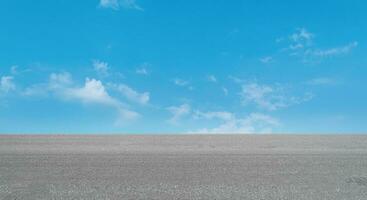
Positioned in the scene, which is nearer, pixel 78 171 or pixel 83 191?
pixel 83 191

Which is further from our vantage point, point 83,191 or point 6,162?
point 6,162

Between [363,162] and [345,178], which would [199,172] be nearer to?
[345,178]

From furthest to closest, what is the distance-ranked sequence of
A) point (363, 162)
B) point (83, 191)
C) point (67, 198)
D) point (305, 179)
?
point (363, 162) < point (305, 179) < point (83, 191) < point (67, 198)

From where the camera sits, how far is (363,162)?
21.0 metres

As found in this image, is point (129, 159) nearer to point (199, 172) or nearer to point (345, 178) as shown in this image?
point (199, 172)

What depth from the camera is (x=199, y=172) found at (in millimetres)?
17688

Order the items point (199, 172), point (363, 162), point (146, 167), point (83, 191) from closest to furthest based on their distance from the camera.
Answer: point (83, 191), point (199, 172), point (146, 167), point (363, 162)

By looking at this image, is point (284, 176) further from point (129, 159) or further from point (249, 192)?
point (129, 159)

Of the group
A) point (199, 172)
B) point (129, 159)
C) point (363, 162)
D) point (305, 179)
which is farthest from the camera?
point (129, 159)

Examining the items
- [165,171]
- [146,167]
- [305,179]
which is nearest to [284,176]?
[305,179]

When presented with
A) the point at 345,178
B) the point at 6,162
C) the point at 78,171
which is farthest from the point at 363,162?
the point at 6,162

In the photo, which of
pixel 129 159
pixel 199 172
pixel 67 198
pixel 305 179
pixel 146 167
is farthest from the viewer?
pixel 129 159

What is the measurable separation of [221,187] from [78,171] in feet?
23.8

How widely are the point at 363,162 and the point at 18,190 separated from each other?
55.4ft
